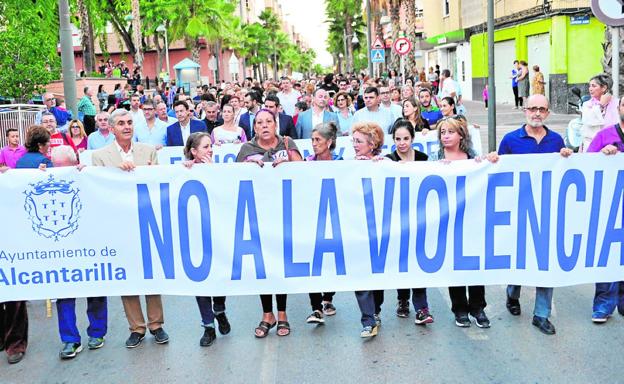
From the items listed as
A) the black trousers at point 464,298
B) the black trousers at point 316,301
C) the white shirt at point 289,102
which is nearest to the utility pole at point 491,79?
the white shirt at point 289,102

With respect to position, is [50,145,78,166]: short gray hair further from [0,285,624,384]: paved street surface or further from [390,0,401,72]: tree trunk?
[390,0,401,72]: tree trunk

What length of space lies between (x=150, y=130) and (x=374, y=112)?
9.72 ft

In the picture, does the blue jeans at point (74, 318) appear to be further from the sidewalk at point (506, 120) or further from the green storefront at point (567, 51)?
the green storefront at point (567, 51)

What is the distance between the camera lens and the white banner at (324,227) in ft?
20.5

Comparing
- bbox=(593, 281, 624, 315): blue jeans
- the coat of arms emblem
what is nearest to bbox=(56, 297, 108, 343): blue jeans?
the coat of arms emblem

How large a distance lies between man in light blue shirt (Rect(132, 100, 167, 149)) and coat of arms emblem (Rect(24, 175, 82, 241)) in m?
4.78

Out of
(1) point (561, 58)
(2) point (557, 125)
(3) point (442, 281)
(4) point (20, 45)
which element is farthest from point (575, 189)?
(1) point (561, 58)

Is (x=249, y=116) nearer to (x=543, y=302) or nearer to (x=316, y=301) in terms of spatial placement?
(x=316, y=301)

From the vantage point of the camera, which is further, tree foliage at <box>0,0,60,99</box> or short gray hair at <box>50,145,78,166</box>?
tree foliage at <box>0,0,60,99</box>

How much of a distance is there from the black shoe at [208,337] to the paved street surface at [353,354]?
6 cm

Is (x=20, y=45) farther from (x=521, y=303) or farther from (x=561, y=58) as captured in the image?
(x=561, y=58)

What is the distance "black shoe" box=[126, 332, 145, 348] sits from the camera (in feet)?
20.6

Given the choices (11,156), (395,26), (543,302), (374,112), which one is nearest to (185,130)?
(374,112)

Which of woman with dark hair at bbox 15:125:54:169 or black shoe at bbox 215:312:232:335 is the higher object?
woman with dark hair at bbox 15:125:54:169
